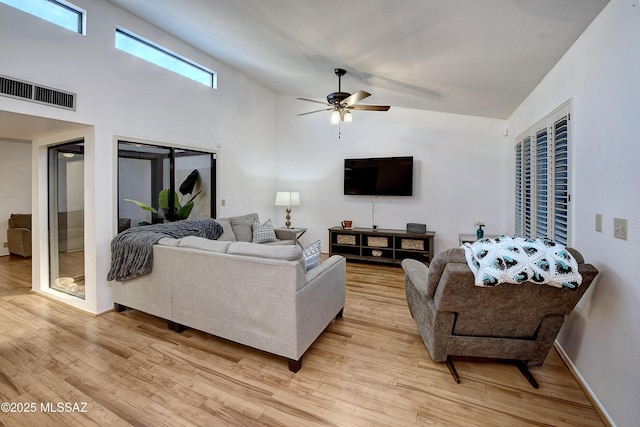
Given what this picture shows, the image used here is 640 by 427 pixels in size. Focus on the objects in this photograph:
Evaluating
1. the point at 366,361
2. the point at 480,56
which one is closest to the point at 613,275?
the point at 366,361

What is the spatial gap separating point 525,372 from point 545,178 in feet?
6.16

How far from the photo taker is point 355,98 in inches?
124

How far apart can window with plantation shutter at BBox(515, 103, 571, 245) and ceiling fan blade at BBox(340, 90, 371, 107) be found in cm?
176

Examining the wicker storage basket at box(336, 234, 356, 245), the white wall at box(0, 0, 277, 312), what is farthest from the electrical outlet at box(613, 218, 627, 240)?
the white wall at box(0, 0, 277, 312)

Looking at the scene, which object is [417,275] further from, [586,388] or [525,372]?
[586,388]

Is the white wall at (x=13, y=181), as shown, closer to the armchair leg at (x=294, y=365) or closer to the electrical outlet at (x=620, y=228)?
the armchair leg at (x=294, y=365)

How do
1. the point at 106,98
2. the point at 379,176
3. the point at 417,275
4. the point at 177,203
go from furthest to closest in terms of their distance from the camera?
1. the point at 379,176
2. the point at 177,203
3. the point at 106,98
4. the point at 417,275

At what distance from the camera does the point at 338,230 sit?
531cm

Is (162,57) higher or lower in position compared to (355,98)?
higher

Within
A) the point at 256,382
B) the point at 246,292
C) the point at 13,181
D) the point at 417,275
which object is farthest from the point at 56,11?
the point at 13,181

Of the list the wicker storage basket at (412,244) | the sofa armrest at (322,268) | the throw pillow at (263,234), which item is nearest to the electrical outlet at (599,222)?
the sofa armrest at (322,268)

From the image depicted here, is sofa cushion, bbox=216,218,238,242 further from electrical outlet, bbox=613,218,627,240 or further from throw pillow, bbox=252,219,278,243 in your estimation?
electrical outlet, bbox=613,218,627,240

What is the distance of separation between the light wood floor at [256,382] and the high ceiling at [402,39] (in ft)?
8.25

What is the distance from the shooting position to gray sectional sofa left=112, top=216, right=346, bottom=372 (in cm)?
204
